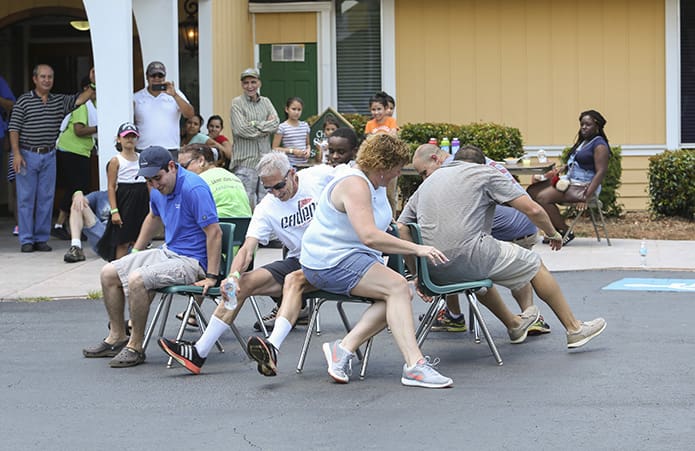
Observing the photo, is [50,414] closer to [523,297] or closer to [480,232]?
[480,232]

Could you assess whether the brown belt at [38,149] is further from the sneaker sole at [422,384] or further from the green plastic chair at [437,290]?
the sneaker sole at [422,384]

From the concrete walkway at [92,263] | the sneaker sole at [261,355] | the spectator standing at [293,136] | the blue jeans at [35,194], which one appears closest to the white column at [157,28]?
the spectator standing at [293,136]

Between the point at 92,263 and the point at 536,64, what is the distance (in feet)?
25.4

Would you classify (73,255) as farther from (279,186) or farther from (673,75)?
(673,75)

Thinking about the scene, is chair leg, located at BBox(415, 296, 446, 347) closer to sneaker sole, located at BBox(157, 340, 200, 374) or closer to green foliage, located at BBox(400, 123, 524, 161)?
sneaker sole, located at BBox(157, 340, 200, 374)

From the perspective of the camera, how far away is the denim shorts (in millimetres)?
6988

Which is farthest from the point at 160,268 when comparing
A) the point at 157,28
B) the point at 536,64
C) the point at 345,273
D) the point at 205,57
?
the point at 536,64

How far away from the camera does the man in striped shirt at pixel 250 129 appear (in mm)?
13742

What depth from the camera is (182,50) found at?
16359 millimetres

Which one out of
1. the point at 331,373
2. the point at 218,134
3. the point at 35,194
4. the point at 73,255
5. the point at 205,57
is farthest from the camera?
the point at 205,57

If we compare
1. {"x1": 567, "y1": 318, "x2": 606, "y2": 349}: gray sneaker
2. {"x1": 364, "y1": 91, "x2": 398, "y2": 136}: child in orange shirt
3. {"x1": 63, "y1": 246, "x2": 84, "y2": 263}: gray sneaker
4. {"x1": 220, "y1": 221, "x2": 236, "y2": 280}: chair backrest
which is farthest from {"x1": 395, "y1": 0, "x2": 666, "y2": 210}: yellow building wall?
{"x1": 220, "y1": 221, "x2": 236, "y2": 280}: chair backrest

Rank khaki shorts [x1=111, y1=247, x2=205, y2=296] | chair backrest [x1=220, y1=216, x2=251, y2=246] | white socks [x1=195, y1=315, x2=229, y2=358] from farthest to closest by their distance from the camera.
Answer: chair backrest [x1=220, y1=216, x2=251, y2=246]
khaki shorts [x1=111, y1=247, x2=205, y2=296]
white socks [x1=195, y1=315, x2=229, y2=358]

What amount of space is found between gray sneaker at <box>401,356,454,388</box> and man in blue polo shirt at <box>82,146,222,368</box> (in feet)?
4.86

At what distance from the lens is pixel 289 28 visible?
17500mm
